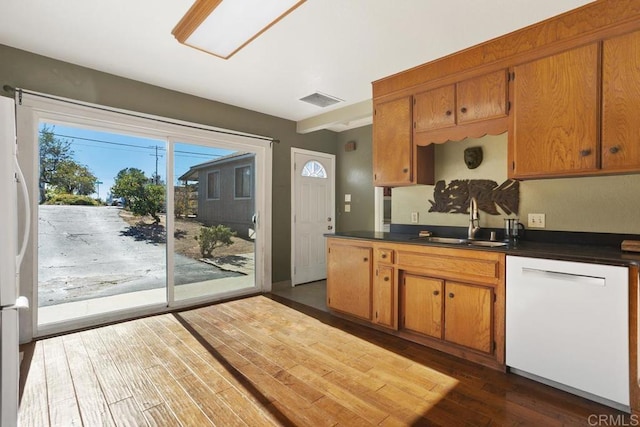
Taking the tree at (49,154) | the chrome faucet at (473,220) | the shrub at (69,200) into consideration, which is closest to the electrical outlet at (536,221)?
the chrome faucet at (473,220)

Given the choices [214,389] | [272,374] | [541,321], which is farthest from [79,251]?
[541,321]

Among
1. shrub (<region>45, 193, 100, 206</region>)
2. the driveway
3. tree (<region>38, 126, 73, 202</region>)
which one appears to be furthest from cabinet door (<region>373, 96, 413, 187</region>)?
tree (<region>38, 126, 73, 202</region>)

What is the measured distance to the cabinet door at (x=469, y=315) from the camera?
237 cm

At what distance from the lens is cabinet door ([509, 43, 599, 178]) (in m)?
2.16

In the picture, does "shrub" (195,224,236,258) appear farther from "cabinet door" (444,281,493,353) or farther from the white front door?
"cabinet door" (444,281,493,353)

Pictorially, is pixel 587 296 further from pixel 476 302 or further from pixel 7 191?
pixel 7 191

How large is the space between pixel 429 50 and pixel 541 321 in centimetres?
232

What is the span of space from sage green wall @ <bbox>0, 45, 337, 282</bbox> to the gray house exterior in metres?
0.39

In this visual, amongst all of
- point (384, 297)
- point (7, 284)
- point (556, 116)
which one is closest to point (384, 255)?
point (384, 297)

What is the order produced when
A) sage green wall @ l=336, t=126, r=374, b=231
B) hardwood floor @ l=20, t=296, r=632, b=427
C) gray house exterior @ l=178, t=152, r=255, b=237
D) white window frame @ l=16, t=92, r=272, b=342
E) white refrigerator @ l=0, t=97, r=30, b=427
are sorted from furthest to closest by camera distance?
sage green wall @ l=336, t=126, r=374, b=231
gray house exterior @ l=178, t=152, r=255, b=237
white window frame @ l=16, t=92, r=272, b=342
hardwood floor @ l=20, t=296, r=632, b=427
white refrigerator @ l=0, t=97, r=30, b=427

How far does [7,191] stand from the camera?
58.9 inches

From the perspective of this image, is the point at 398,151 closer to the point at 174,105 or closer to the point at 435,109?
the point at 435,109

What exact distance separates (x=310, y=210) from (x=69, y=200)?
3.13 metres

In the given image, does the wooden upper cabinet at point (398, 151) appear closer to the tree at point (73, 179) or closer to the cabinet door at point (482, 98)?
the cabinet door at point (482, 98)
